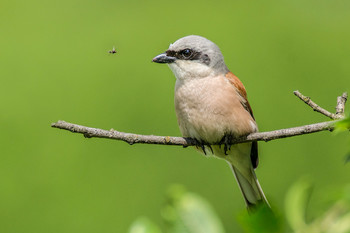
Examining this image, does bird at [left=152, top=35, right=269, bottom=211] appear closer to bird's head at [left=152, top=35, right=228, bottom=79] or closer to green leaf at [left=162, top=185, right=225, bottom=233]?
bird's head at [left=152, top=35, right=228, bottom=79]

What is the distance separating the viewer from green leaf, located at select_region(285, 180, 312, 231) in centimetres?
86

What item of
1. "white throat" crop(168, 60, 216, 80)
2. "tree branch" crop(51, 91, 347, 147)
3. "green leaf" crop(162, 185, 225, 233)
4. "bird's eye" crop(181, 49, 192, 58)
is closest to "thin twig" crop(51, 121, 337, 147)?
"tree branch" crop(51, 91, 347, 147)

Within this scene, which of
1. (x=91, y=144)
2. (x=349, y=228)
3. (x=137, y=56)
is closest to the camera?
(x=349, y=228)

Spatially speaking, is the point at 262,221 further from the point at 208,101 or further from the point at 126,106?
the point at 126,106

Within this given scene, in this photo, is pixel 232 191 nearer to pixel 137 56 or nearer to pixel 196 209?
pixel 137 56

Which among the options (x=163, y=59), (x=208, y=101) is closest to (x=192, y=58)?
(x=163, y=59)

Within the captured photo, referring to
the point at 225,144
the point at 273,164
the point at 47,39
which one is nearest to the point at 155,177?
the point at 273,164

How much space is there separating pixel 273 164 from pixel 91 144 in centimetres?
192

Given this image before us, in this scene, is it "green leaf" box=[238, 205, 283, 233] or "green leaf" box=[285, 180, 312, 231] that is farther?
"green leaf" box=[285, 180, 312, 231]

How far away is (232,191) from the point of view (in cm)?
498

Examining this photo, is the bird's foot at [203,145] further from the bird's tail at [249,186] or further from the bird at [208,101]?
the bird's tail at [249,186]

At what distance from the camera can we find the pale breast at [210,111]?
3.57 meters

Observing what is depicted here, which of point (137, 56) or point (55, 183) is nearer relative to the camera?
point (55, 183)

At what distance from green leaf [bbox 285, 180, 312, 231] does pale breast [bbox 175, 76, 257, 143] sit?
2613mm
